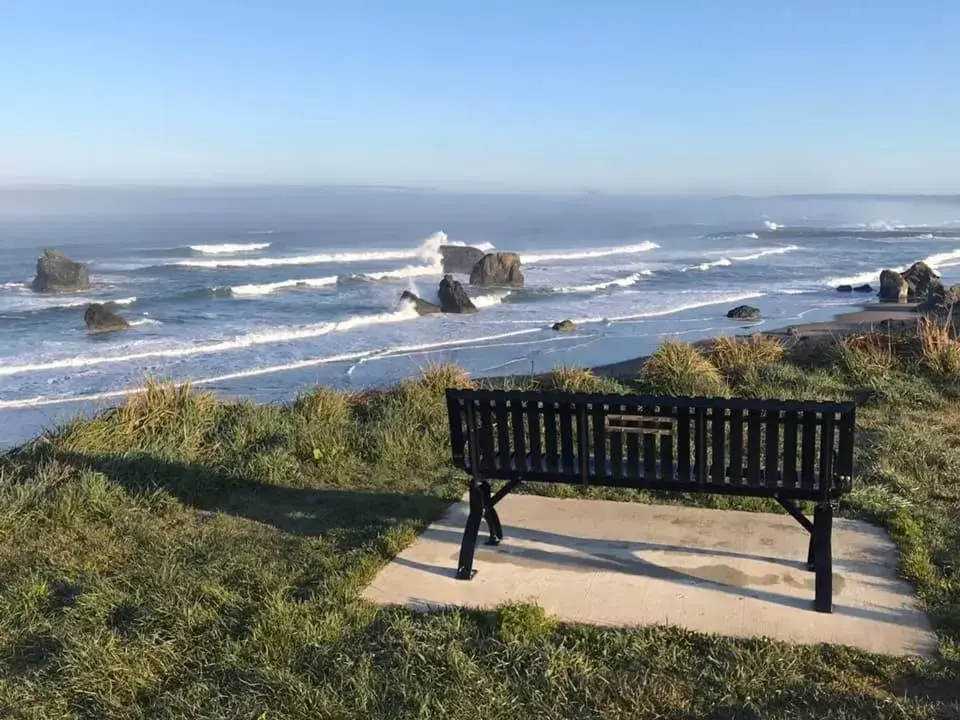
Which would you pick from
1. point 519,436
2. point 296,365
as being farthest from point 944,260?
point 519,436

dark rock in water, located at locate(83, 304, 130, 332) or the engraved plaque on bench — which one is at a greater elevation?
the engraved plaque on bench

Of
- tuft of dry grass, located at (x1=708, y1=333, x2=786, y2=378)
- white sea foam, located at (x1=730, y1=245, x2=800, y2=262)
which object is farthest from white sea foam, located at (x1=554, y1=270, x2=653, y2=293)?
tuft of dry grass, located at (x1=708, y1=333, x2=786, y2=378)

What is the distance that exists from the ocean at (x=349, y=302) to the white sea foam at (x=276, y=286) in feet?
0.30

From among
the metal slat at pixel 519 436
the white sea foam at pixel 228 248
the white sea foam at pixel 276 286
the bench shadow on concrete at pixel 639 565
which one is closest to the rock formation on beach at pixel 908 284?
the white sea foam at pixel 276 286

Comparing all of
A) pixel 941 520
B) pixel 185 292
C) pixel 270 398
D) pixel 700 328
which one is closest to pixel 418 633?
pixel 941 520

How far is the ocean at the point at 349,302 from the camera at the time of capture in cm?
1888

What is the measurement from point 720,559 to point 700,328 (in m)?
18.9

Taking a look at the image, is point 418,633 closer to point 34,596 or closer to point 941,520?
point 34,596

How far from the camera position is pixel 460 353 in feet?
67.9

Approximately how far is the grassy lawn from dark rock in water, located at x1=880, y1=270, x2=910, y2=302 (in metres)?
22.6

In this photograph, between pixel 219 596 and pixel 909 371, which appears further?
pixel 909 371

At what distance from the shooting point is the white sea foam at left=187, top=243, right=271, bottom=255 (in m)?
53.5

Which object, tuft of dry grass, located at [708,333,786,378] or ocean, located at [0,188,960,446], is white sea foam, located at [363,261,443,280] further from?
tuft of dry grass, located at [708,333,786,378]

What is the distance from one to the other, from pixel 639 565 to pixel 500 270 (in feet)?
112
